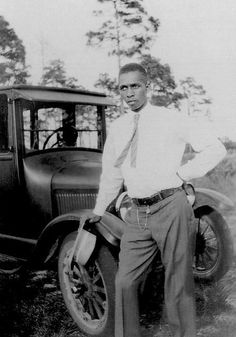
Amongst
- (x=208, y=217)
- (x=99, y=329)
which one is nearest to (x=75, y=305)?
(x=99, y=329)

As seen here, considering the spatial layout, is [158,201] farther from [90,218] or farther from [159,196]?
[90,218]

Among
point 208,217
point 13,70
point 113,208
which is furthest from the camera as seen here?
point 13,70

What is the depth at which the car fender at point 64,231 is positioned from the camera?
105 inches

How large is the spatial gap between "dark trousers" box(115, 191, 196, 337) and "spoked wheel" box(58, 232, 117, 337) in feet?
1.04

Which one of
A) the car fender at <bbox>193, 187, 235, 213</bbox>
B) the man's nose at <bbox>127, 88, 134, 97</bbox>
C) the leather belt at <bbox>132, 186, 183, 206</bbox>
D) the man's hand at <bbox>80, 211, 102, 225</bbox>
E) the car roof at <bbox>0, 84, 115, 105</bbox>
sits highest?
the man's nose at <bbox>127, 88, 134, 97</bbox>

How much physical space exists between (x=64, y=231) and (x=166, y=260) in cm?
107

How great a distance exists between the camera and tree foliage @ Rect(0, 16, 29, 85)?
4855mm

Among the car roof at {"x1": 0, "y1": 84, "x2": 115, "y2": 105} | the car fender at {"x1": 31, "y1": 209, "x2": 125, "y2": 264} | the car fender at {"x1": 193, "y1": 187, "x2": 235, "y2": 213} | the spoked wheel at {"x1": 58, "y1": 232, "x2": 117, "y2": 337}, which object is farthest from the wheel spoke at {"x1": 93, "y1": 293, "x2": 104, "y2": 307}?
the car roof at {"x1": 0, "y1": 84, "x2": 115, "y2": 105}

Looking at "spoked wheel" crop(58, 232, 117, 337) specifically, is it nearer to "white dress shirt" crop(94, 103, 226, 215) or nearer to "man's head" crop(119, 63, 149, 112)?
"white dress shirt" crop(94, 103, 226, 215)

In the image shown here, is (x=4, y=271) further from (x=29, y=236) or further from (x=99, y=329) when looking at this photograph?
(x=99, y=329)

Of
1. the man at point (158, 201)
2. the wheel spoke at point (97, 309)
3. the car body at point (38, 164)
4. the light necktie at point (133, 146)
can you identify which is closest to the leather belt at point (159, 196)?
the man at point (158, 201)

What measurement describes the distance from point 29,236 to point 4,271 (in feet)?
1.15

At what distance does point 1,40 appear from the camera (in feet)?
18.2

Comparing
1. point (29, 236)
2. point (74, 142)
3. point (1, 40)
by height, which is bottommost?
point (29, 236)
